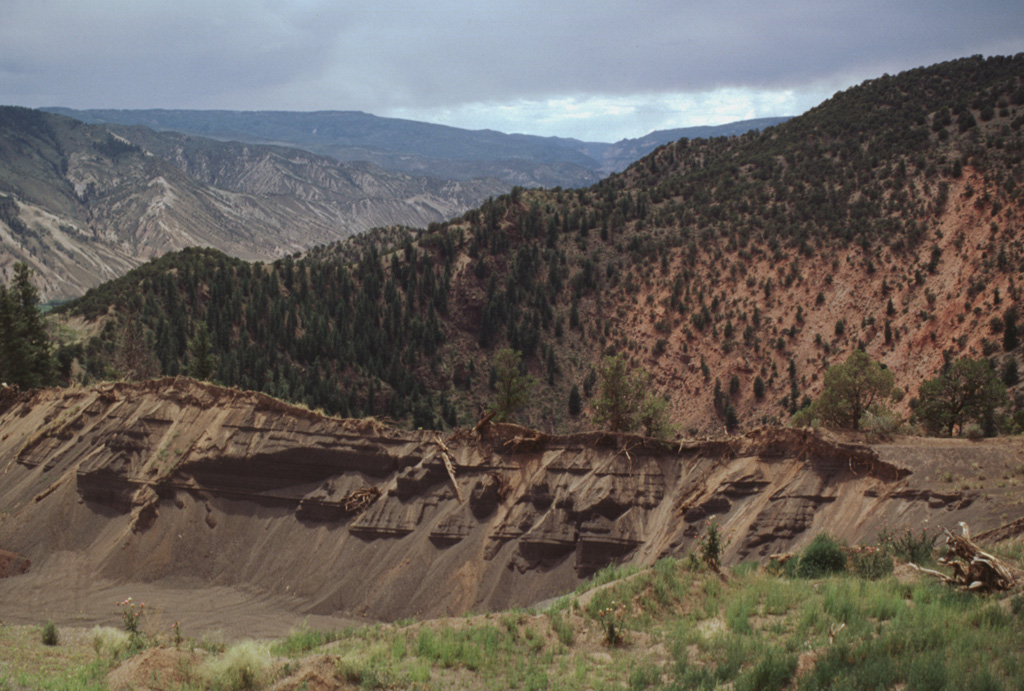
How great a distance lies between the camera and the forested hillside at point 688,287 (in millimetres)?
70125

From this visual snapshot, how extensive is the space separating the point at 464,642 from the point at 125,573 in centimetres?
2130

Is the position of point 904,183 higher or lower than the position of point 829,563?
higher

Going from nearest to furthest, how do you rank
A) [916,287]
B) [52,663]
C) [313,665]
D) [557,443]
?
[313,665], [52,663], [557,443], [916,287]

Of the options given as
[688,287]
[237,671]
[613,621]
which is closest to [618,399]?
[613,621]

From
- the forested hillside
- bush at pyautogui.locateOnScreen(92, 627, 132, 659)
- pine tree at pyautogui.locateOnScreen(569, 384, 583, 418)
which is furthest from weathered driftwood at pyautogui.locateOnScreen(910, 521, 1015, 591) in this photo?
pine tree at pyautogui.locateOnScreen(569, 384, 583, 418)

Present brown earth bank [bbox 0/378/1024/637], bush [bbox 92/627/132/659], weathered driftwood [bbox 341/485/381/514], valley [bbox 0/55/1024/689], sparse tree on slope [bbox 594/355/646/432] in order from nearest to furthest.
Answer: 1. valley [bbox 0/55/1024/689]
2. bush [bbox 92/627/132/659]
3. brown earth bank [bbox 0/378/1024/637]
4. weathered driftwood [bbox 341/485/381/514]
5. sparse tree on slope [bbox 594/355/646/432]

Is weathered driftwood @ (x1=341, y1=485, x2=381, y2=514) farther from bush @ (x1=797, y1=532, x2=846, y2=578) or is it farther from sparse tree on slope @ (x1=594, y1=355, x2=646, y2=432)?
sparse tree on slope @ (x1=594, y1=355, x2=646, y2=432)

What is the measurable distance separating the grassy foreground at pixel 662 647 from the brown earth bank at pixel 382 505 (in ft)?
26.6

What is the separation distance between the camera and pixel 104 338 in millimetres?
71688

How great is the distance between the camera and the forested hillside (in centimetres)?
7012

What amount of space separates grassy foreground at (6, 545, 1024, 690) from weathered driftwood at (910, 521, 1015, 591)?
31 cm

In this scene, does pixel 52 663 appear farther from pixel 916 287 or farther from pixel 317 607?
pixel 916 287

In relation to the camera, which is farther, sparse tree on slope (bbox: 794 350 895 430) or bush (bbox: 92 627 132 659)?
sparse tree on slope (bbox: 794 350 895 430)

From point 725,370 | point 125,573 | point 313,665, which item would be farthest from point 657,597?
point 725,370
